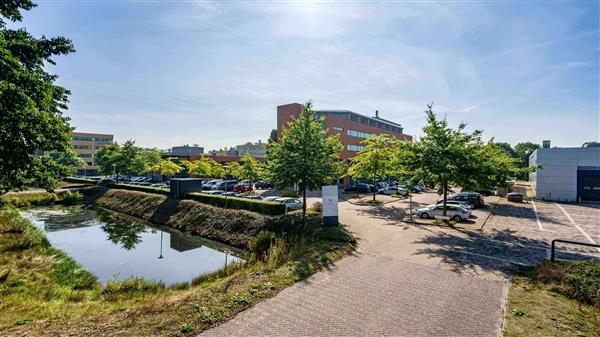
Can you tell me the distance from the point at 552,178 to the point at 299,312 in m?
41.9

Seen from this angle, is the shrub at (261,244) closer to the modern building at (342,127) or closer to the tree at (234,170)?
the tree at (234,170)

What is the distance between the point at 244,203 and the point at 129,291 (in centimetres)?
1223

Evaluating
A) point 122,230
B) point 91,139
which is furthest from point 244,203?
point 91,139

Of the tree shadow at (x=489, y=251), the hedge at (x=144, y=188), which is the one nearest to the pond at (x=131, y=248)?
the hedge at (x=144, y=188)

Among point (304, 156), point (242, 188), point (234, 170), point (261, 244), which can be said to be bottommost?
point (261, 244)

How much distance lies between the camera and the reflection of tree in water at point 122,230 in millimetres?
20492

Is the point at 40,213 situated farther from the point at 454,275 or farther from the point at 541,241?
the point at 541,241

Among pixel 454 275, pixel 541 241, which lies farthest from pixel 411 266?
pixel 541 241

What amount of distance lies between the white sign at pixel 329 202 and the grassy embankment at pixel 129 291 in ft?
5.14

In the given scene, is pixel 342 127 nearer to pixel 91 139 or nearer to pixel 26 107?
pixel 26 107

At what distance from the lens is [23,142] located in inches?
372

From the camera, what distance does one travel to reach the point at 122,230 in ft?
77.8

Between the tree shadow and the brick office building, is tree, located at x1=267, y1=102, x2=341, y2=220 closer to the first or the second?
the tree shadow

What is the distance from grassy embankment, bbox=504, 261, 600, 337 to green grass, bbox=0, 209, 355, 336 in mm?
6489
